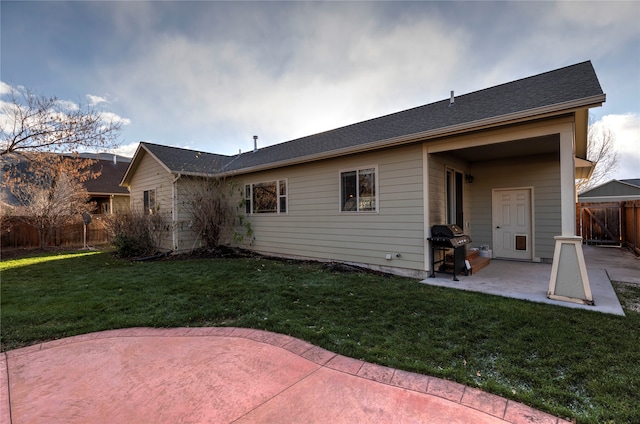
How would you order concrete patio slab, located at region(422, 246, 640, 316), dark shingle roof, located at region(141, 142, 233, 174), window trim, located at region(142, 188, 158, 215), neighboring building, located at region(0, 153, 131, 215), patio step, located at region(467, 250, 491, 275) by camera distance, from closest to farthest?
concrete patio slab, located at region(422, 246, 640, 316), patio step, located at region(467, 250, 491, 275), dark shingle roof, located at region(141, 142, 233, 174), window trim, located at region(142, 188, 158, 215), neighboring building, located at region(0, 153, 131, 215)

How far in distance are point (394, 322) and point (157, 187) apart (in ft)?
35.1

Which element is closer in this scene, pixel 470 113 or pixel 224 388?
pixel 224 388

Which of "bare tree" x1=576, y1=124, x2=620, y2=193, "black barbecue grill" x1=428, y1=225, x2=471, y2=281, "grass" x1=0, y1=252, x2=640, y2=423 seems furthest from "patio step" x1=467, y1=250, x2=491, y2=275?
A: "bare tree" x1=576, y1=124, x2=620, y2=193

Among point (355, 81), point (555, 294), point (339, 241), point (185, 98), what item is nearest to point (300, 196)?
point (339, 241)

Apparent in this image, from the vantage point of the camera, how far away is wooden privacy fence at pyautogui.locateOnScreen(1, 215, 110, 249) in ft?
39.4

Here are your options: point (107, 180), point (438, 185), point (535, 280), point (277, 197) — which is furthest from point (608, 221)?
point (107, 180)

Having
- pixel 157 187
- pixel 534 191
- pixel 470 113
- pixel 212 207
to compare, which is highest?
pixel 470 113

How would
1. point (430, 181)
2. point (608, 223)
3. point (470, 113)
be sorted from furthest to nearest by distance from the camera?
point (608, 223) → point (430, 181) → point (470, 113)

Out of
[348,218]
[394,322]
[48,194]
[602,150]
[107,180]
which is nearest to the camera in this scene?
[394,322]

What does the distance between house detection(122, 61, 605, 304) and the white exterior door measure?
25 mm

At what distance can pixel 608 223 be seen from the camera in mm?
12359

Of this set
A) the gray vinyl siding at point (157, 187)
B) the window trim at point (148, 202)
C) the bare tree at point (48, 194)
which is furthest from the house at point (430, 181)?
the bare tree at point (48, 194)

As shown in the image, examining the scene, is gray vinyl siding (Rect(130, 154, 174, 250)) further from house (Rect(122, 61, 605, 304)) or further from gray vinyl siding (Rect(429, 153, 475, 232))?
gray vinyl siding (Rect(429, 153, 475, 232))

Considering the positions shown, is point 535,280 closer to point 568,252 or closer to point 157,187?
point 568,252
